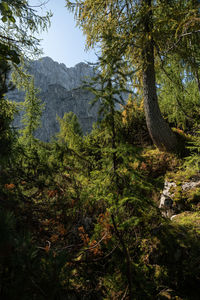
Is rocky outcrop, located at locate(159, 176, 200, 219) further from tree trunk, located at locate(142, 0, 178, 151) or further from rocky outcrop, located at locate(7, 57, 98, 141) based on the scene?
rocky outcrop, located at locate(7, 57, 98, 141)

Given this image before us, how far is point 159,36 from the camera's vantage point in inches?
166

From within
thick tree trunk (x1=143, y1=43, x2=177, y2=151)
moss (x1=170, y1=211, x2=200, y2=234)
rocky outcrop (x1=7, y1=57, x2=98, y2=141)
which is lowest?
moss (x1=170, y1=211, x2=200, y2=234)

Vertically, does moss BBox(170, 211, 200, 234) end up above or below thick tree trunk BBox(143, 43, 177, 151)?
below

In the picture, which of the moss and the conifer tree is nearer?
the moss

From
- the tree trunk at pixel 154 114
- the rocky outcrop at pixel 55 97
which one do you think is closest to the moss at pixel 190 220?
the tree trunk at pixel 154 114

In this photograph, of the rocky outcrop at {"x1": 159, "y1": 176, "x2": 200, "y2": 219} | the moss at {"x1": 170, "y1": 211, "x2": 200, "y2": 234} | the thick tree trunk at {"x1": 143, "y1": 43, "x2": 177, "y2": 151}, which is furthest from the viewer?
the thick tree trunk at {"x1": 143, "y1": 43, "x2": 177, "y2": 151}

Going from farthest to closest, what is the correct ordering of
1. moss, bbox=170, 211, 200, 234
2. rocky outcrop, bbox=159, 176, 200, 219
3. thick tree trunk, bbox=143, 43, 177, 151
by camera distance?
1. thick tree trunk, bbox=143, 43, 177, 151
2. rocky outcrop, bbox=159, 176, 200, 219
3. moss, bbox=170, 211, 200, 234

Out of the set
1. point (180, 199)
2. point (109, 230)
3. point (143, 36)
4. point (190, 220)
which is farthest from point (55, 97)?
point (190, 220)

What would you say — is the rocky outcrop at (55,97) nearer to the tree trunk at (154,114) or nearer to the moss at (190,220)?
the tree trunk at (154,114)

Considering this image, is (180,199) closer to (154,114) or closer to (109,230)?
(109,230)

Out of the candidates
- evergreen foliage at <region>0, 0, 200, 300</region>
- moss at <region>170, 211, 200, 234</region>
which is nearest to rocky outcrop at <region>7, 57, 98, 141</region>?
moss at <region>170, 211, 200, 234</region>

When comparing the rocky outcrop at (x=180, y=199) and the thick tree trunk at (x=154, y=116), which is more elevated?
the thick tree trunk at (x=154, y=116)

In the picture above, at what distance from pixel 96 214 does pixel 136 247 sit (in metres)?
1.16

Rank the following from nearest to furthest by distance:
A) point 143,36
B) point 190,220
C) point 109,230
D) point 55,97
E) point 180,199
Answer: point 109,230
point 190,220
point 180,199
point 143,36
point 55,97
